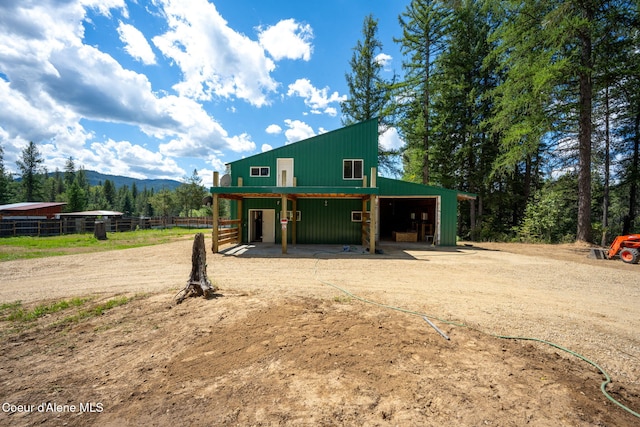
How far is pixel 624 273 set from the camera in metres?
7.86

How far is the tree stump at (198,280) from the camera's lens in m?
5.28

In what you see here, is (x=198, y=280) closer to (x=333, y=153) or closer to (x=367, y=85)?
(x=333, y=153)

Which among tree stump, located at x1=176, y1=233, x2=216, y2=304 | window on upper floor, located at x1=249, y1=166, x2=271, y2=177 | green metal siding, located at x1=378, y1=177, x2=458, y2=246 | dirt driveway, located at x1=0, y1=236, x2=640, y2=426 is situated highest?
window on upper floor, located at x1=249, y1=166, x2=271, y2=177

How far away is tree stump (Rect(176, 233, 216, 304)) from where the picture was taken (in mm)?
5284

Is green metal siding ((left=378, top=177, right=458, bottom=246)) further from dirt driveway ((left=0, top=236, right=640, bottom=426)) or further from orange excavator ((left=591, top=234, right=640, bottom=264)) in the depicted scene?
dirt driveway ((left=0, top=236, right=640, bottom=426))

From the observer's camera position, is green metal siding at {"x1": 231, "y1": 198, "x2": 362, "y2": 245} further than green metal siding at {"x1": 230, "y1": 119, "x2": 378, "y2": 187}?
Yes

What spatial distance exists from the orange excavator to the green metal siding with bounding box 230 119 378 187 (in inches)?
393

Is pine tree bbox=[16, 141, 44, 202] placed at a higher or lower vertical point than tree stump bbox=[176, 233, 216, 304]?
higher

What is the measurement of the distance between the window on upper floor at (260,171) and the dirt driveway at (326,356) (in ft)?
30.4

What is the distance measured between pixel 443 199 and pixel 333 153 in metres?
6.54

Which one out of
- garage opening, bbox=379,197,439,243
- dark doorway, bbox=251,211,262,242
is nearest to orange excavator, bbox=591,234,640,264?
garage opening, bbox=379,197,439,243

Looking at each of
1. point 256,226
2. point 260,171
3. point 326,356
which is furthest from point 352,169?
point 326,356

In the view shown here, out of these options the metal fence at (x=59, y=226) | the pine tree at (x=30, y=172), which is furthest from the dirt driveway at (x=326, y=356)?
the pine tree at (x=30, y=172)

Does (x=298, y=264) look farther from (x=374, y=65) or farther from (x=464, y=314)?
(x=374, y=65)
